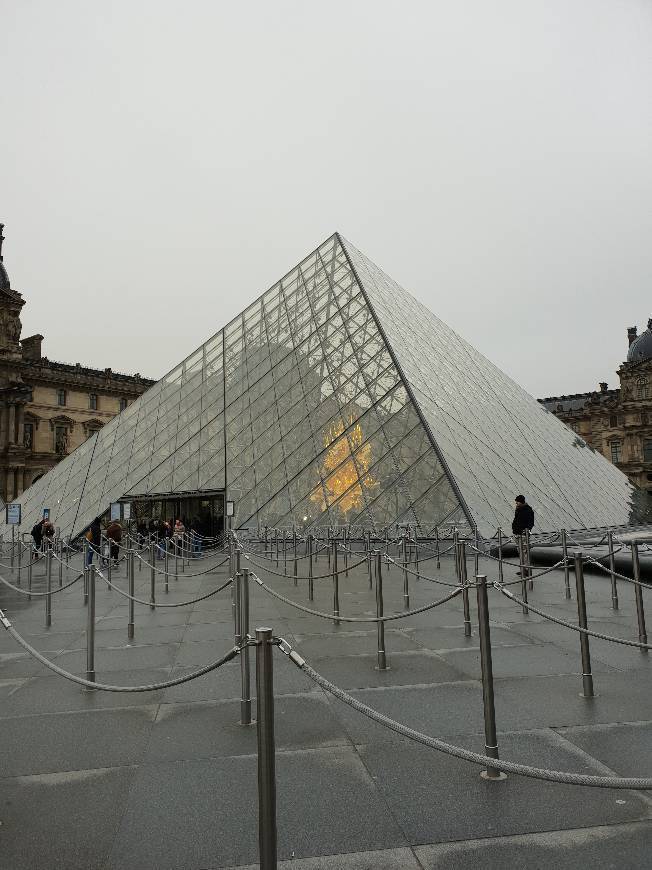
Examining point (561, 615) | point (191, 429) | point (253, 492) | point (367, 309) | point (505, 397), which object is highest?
point (367, 309)

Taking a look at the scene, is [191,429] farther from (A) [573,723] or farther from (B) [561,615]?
(A) [573,723]

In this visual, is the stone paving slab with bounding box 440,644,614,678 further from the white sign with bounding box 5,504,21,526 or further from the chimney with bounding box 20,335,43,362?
the chimney with bounding box 20,335,43,362

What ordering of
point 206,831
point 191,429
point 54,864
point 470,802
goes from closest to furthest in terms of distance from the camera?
point 54,864 < point 206,831 < point 470,802 < point 191,429

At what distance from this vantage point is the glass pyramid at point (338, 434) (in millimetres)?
16688

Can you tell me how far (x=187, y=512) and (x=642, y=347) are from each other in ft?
194

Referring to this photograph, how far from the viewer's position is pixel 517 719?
151 inches

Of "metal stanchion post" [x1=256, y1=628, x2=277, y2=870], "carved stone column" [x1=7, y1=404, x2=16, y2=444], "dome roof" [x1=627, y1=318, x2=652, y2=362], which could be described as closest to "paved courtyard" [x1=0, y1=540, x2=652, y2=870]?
"metal stanchion post" [x1=256, y1=628, x2=277, y2=870]

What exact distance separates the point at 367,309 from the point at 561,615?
16.2 metres

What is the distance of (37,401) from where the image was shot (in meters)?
54.6

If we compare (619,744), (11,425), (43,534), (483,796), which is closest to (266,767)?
(483,796)

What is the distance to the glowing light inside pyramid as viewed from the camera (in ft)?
55.4

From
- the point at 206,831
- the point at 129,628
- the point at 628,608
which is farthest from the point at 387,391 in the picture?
the point at 206,831

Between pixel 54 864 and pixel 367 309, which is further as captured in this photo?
pixel 367 309

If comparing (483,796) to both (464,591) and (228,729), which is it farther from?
(464,591)
